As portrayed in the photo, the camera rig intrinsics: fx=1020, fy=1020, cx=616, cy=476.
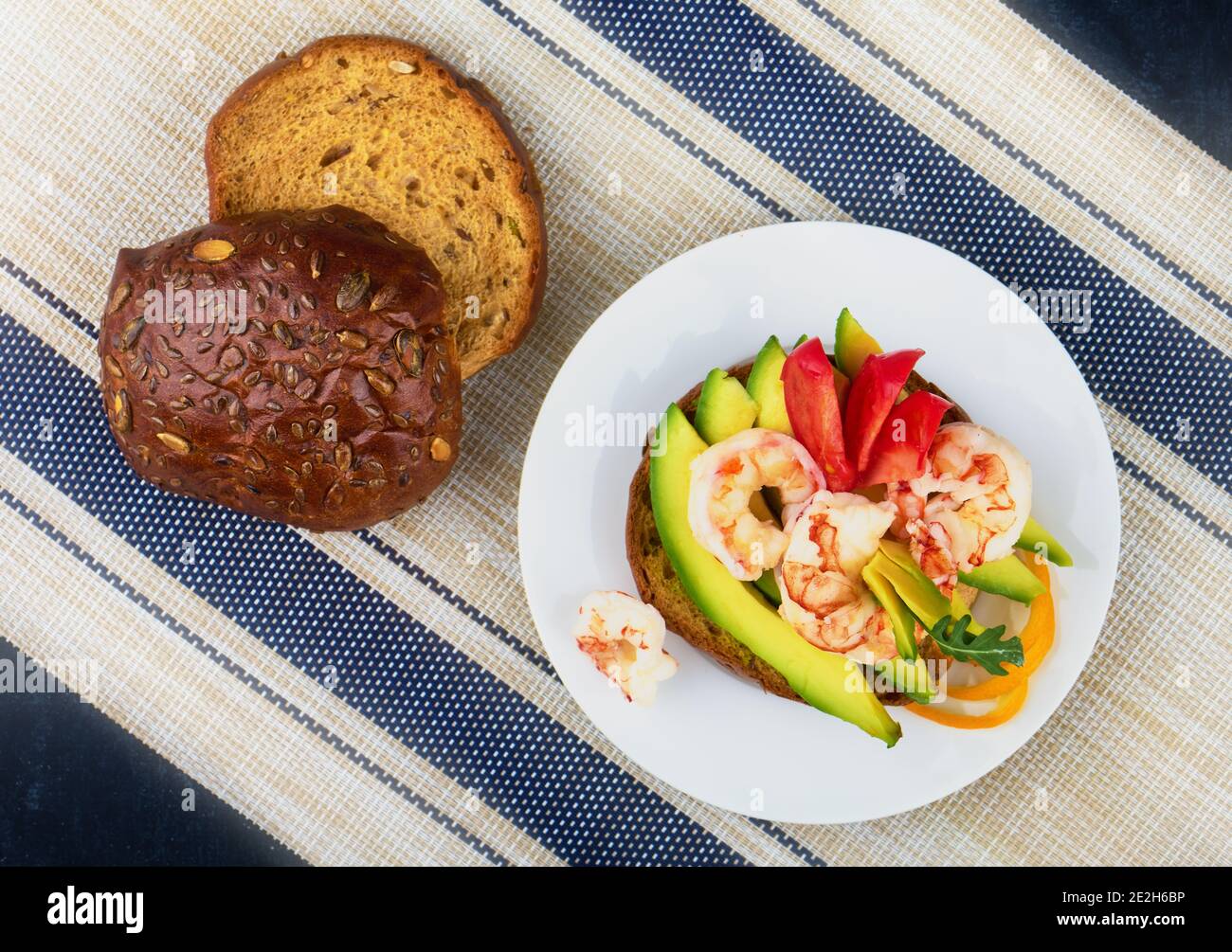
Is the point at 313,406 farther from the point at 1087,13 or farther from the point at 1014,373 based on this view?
the point at 1087,13

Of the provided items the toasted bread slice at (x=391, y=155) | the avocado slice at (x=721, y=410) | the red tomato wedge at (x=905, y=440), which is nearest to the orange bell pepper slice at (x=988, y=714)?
the red tomato wedge at (x=905, y=440)

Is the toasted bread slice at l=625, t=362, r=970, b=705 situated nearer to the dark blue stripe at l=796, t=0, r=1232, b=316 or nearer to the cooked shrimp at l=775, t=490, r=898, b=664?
the cooked shrimp at l=775, t=490, r=898, b=664

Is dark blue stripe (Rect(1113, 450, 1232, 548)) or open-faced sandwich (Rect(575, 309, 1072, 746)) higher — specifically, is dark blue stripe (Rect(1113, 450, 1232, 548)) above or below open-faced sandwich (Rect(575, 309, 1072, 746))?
above

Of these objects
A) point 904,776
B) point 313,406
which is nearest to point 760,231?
point 313,406

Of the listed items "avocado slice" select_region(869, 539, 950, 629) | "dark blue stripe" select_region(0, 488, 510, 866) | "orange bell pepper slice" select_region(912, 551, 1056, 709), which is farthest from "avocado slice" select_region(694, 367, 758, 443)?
"dark blue stripe" select_region(0, 488, 510, 866)

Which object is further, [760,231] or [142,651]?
[142,651]

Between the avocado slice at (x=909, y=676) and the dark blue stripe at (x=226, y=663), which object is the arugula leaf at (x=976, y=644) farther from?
the dark blue stripe at (x=226, y=663)

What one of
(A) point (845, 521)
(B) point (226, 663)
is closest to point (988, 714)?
(A) point (845, 521)
